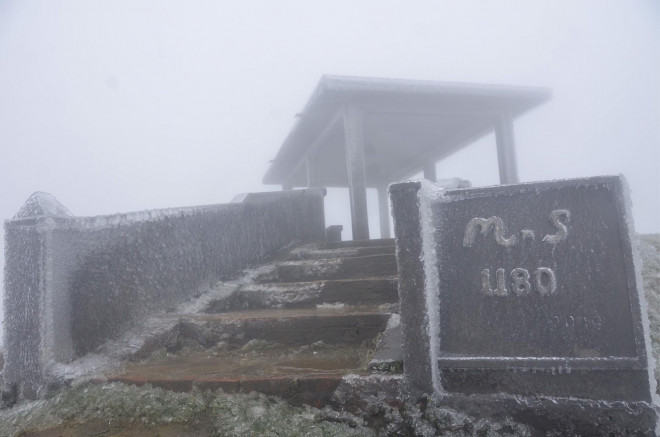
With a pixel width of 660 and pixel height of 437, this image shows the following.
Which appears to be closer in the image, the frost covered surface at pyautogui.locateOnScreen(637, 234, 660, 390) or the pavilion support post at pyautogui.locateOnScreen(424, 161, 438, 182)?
the frost covered surface at pyautogui.locateOnScreen(637, 234, 660, 390)

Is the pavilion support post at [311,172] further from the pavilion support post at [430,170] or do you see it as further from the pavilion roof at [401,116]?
the pavilion support post at [430,170]

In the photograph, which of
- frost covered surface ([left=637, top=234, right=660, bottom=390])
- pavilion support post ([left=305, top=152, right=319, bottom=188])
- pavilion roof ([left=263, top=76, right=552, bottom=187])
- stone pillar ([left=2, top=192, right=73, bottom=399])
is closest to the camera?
stone pillar ([left=2, top=192, right=73, bottom=399])

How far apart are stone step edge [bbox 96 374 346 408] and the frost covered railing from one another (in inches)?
24.9

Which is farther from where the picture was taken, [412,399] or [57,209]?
[57,209]

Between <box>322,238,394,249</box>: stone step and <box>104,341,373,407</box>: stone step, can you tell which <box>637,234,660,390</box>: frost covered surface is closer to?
<box>104,341,373,407</box>: stone step

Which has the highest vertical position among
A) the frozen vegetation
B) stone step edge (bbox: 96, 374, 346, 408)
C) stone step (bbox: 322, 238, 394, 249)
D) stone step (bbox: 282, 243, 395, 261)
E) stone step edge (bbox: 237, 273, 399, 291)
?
stone step (bbox: 322, 238, 394, 249)

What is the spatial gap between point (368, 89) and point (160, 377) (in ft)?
17.3

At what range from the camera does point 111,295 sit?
2.95 meters

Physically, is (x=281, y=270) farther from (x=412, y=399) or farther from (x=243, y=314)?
(x=412, y=399)

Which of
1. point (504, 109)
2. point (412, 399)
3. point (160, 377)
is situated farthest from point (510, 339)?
point (504, 109)

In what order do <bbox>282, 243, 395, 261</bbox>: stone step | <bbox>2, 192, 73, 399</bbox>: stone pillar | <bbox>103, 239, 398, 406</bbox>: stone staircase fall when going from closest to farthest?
1. <bbox>103, 239, 398, 406</bbox>: stone staircase
2. <bbox>2, 192, 73, 399</bbox>: stone pillar
3. <bbox>282, 243, 395, 261</bbox>: stone step

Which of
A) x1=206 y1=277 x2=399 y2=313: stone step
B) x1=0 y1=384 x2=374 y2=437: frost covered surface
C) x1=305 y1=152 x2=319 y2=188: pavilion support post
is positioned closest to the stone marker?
x1=0 y1=384 x2=374 y2=437: frost covered surface

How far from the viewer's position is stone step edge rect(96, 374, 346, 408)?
217 centimetres

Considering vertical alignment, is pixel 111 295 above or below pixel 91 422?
above
